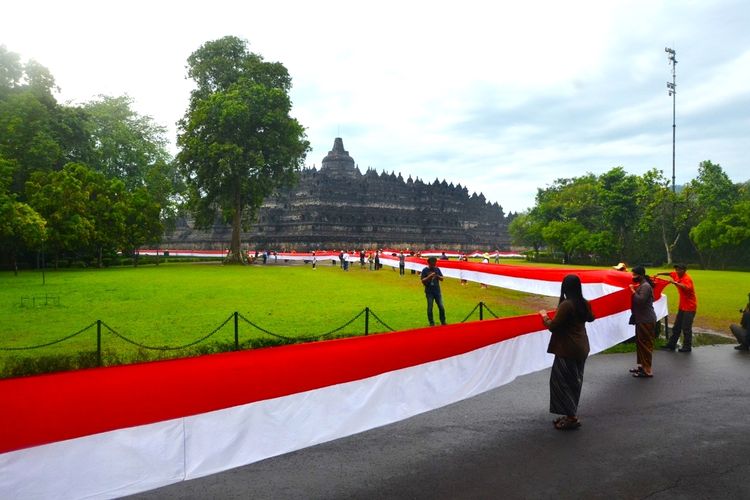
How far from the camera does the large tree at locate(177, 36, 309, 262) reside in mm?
38812

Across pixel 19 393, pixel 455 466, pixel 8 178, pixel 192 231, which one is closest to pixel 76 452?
pixel 19 393

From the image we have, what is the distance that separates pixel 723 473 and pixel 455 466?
2414 mm

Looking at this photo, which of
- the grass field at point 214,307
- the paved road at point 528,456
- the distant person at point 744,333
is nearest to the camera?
the paved road at point 528,456

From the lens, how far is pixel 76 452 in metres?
3.54

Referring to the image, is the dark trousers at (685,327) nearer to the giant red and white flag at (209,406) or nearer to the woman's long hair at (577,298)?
the woman's long hair at (577,298)

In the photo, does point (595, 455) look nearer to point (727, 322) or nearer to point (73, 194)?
point (727, 322)

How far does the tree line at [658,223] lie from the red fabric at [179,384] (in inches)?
1751

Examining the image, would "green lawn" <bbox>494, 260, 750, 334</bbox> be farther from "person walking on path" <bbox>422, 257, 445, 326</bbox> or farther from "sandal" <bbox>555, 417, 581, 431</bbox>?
"sandal" <bbox>555, 417, 581, 431</bbox>

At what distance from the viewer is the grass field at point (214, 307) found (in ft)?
38.4

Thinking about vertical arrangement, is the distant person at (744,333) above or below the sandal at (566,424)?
above

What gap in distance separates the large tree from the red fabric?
3472cm

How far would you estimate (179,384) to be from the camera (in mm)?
3953

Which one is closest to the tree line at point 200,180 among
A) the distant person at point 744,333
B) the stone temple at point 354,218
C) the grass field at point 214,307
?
the grass field at point 214,307

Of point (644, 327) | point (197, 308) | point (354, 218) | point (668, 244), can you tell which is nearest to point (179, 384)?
→ point (644, 327)
